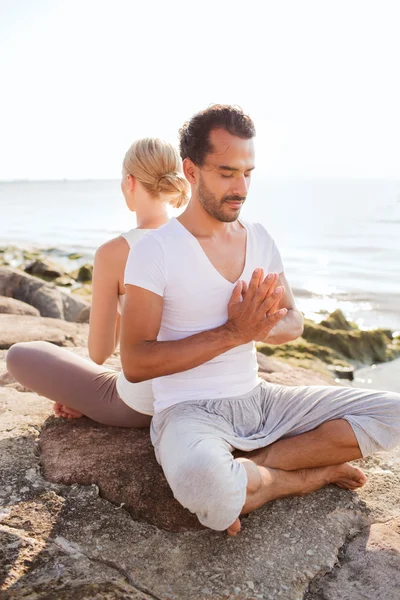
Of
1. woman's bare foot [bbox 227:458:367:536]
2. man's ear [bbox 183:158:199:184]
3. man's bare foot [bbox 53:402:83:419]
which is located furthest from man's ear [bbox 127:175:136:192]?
woman's bare foot [bbox 227:458:367:536]

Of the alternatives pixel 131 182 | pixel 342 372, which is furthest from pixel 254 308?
pixel 342 372

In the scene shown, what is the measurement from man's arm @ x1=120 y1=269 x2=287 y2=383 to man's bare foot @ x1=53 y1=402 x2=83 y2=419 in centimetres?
99

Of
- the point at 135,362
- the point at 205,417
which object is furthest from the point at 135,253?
the point at 205,417

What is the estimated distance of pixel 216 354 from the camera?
9.47ft

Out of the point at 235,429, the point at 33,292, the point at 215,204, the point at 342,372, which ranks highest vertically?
the point at 215,204

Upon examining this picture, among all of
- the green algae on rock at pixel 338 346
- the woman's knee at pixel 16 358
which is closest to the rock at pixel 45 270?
the green algae on rock at pixel 338 346

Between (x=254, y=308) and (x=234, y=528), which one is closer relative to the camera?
(x=234, y=528)

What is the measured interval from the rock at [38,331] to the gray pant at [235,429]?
299 cm

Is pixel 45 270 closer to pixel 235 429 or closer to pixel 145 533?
pixel 235 429

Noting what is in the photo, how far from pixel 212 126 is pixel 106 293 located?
1.13 m

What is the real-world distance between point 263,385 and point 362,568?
1.04 meters

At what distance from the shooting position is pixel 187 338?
2873 millimetres

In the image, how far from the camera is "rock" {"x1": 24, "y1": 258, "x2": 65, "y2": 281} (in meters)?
16.2

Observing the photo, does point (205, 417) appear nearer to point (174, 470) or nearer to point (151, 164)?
point (174, 470)
